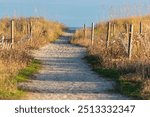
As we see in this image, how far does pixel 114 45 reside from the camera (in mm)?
24172

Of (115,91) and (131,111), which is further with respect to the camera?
(115,91)

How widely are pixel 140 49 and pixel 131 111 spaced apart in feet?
35.7

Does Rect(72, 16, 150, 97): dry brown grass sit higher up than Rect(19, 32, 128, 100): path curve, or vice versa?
Rect(72, 16, 150, 97): dry brown grass

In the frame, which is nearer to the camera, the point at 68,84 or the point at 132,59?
the point at 68,84

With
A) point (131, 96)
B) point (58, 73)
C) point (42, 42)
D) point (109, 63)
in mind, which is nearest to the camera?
point (131, 96)

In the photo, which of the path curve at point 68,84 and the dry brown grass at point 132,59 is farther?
the dry brown grass at point 132,59

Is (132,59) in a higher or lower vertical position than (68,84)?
higher

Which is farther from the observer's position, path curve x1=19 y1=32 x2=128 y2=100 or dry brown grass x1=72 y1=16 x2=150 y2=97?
dry brown grass x1=72 y1=16 x2=150 y2=97

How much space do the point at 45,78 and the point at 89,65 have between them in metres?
4.96

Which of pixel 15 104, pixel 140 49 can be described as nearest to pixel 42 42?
pixel 140 49

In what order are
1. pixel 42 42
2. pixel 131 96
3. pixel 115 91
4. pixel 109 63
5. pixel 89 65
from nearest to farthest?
pixel 131 96 → pixel 115 91 → pixel 109 63 → pixel 89 65 → pixel 42 42

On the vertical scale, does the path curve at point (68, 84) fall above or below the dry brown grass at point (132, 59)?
below

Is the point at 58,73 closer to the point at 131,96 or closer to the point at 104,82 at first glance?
the point at 104,82

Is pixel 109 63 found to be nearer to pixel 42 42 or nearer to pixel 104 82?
pixel 104 82
